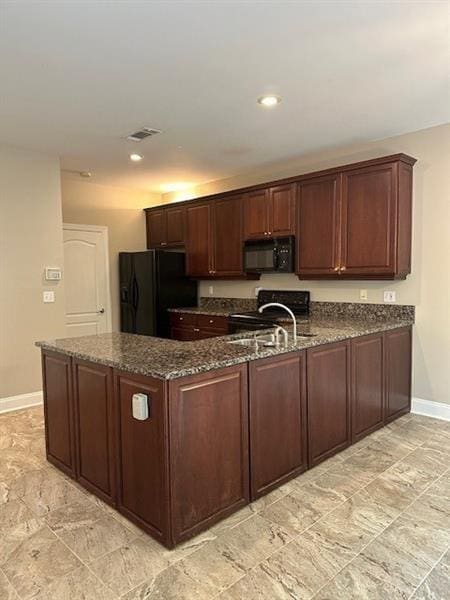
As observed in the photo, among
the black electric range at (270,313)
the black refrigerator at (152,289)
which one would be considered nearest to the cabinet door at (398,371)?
the black electric range at (270,313)

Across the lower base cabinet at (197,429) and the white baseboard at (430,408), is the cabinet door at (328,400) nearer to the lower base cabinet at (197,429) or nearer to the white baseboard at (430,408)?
the lower base cabinet at (197,429)

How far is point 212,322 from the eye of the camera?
5047 millimetres

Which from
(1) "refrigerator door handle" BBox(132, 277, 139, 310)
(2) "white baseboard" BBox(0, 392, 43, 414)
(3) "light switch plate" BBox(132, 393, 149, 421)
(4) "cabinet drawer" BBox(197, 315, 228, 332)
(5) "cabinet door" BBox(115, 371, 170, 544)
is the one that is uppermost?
(1) "refrigerator door handle" BBox(132, 277, 139, 310)

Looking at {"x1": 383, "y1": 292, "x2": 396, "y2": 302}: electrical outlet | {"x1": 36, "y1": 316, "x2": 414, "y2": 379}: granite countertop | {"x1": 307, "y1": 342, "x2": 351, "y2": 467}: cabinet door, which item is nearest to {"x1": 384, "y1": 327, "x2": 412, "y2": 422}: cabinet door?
{"x1": 383, "y1": 292, "x2": 396, "y2": 302}: electrical outlet

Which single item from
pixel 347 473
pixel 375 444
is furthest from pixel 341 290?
pixel 347 473

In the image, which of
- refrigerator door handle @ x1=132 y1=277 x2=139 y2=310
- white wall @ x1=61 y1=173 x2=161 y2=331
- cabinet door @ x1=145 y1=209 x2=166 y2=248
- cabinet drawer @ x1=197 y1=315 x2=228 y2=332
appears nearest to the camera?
cabinet drawer @ x1=197 y1=315 x2=228 y2=332

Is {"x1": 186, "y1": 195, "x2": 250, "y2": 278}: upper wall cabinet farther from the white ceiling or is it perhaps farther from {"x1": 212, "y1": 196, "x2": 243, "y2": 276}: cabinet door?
the white ceiling

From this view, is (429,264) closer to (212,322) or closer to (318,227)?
(318,227)

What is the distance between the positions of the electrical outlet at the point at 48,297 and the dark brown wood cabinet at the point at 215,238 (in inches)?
73.3

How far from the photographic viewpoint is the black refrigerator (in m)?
5.51

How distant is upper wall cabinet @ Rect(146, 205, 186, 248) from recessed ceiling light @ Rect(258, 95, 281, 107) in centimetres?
268

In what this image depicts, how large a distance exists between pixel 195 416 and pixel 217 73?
7.15 ft

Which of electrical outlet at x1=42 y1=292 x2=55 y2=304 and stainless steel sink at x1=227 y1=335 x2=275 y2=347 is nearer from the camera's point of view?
stainless steel sink at x1=227 y1=335 x2=275 y2=347

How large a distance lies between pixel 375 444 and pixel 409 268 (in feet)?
5.46
